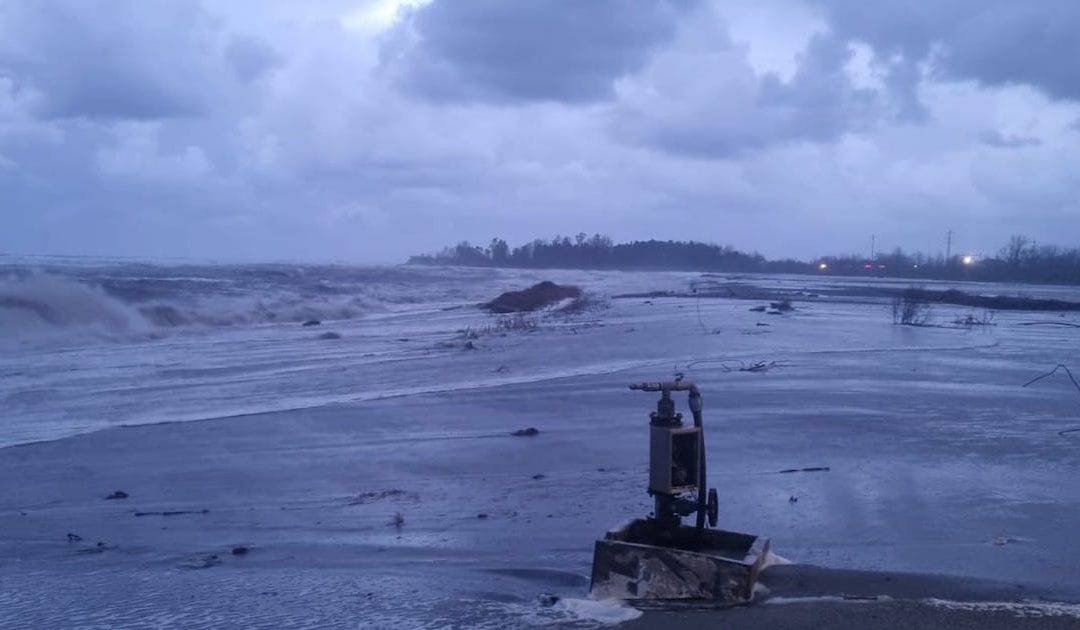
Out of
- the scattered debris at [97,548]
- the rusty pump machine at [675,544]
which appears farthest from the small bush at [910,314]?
the scattered debris at [97,548]

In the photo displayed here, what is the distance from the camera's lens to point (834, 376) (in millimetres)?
18781

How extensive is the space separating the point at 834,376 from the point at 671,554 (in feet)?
43.8

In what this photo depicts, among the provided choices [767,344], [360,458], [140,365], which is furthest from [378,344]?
[360,458]

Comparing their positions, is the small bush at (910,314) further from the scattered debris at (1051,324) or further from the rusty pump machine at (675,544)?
the rusty pump machine at (675,544)

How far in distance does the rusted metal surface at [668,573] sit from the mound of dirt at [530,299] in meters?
37.7

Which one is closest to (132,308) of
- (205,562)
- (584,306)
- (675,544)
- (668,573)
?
(584,306)

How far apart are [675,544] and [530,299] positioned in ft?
139

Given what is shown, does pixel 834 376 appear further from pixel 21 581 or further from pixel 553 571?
pixel 21 581

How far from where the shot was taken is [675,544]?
703 centimetres

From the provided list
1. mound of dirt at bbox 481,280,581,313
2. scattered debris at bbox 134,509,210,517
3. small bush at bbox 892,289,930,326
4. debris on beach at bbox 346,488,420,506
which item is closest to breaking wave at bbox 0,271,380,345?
mound of dirt at bbox 481,280,581,313

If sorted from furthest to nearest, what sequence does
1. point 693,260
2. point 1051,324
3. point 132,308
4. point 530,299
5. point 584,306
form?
point 693,260
point 530,299
point 584,306
point 1051,324
point 132,308

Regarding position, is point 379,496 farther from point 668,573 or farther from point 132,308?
point 132,308

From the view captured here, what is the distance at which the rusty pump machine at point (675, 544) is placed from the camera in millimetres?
6211

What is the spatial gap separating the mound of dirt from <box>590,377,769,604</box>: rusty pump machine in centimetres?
3713
